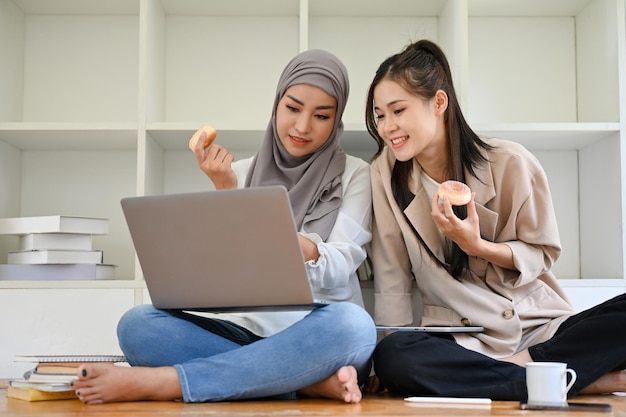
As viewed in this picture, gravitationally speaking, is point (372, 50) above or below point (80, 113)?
above

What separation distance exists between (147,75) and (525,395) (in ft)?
4.52

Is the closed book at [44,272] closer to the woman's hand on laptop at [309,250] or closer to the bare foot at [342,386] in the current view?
the woman's hand on laptop at [309,250]

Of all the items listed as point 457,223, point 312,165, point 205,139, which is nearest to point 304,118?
point 312,165

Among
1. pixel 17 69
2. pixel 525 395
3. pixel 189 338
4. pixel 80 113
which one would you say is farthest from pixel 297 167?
pixel 17 69

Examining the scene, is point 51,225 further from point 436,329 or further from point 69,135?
point 436,329

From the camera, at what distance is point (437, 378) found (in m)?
1.72

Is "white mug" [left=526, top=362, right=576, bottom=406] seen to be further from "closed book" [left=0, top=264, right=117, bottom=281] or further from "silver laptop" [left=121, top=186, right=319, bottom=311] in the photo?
"closed book" [left=0, top=264, right=117, bottom=281]

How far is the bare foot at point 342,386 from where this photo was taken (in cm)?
160

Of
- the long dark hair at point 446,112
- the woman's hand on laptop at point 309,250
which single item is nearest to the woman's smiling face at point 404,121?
the long dark hair at point 446,112

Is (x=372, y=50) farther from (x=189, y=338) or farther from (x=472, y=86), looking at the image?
(x=189, y=338)

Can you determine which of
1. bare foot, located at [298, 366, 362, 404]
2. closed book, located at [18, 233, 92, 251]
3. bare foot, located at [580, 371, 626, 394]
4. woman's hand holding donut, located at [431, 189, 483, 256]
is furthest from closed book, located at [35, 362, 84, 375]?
bare foot, located at [580, 371, 626, 394]

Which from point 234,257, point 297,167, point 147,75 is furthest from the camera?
point 147,75

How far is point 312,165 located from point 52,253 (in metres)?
0.77

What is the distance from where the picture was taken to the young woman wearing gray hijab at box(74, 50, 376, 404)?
159 centimetres
